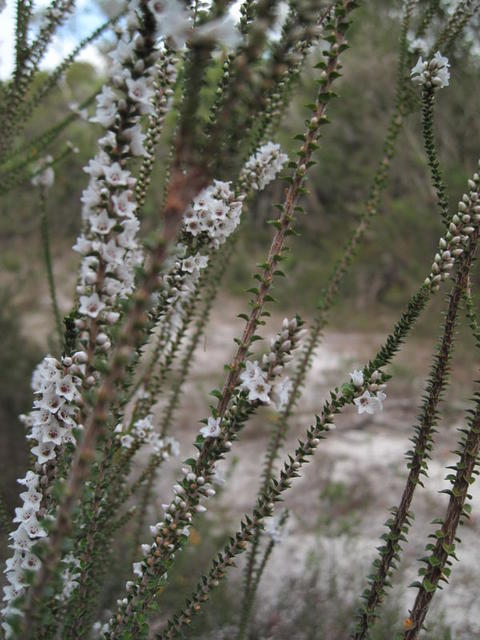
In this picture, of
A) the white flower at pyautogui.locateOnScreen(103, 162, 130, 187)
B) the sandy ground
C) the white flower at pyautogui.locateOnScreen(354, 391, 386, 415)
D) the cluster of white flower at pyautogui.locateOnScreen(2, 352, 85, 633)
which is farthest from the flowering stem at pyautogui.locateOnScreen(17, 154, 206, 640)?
the sandy ground

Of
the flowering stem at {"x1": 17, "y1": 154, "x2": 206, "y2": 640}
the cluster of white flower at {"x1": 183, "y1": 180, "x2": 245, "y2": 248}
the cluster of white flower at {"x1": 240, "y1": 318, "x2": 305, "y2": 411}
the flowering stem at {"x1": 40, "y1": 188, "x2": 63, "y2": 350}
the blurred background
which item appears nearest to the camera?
the flowering stem at {"x1": 17, "y1": 154, "x2": 206, "y2": 640}

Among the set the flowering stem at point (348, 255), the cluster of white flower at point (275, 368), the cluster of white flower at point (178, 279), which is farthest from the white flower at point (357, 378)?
the flowering stem at point (348, 255)

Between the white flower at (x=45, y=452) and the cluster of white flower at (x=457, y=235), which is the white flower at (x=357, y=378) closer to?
the cluster of white flower at (x=457, y=235)

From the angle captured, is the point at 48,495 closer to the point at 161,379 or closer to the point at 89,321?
the point at 89,321

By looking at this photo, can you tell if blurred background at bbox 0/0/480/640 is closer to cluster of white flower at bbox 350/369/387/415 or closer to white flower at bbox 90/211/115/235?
cluster of white flower at bbox 350/369/387/415

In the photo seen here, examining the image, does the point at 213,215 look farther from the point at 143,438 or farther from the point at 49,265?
the point at 49,265

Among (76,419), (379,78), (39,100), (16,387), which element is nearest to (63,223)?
(379,78)
